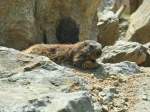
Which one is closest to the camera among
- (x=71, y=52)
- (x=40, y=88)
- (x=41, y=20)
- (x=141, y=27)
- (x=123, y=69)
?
(x=40, y=88)

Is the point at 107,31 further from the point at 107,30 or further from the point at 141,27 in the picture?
the point at 141,27

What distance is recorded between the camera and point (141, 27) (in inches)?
892

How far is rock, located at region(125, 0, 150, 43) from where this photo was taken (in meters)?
22.4

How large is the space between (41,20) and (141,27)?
28.2ft

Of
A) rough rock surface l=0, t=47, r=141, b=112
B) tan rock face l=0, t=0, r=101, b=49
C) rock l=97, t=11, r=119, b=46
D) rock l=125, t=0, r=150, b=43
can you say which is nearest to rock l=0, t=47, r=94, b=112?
rough rock surface l=0, t=47, r=141, b=112

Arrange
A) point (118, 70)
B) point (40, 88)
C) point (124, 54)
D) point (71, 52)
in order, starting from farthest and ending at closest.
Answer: point (124, 54), point (71, 52), point (118, 70), point (40, 88)

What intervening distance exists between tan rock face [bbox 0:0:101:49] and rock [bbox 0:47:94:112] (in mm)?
5567

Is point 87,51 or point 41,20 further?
point 41,20

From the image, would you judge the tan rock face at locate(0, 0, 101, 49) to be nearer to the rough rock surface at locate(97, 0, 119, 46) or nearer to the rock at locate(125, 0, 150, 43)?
the rough rock surface at locate(97, 0, 119, 46)

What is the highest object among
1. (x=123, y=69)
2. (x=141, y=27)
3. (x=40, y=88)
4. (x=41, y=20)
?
(x=40, y=88)

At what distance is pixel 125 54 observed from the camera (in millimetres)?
13531

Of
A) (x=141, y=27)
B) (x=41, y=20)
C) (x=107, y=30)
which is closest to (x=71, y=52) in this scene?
(x=41, y=20)

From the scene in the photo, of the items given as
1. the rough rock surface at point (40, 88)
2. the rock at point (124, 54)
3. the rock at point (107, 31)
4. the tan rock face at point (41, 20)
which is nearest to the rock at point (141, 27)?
the rock at point (107, 31)

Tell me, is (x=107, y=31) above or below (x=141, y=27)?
below
